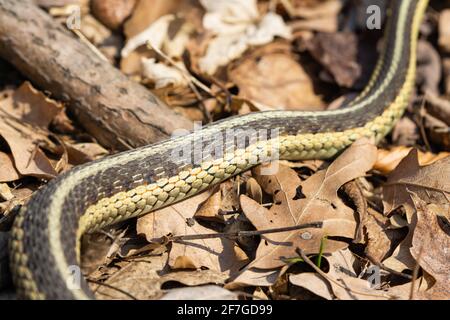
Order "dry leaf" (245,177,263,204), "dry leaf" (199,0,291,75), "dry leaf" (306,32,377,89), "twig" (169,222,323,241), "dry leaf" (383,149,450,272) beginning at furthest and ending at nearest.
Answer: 1. "dry leaf" (306,32,377,89)
2. "dry leaf" (199,0,291,75)
3. "dry leaf" (245,177,263,204)
4. "dry leaf" (383,149,450,272)
5. "twig" (169,222,323,241)

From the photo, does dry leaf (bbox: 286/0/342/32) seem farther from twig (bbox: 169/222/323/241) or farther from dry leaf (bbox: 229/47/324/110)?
twig (bbox: 169/222/323/241)

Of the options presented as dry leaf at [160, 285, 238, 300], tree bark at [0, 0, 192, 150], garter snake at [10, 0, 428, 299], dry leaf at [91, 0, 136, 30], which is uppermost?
dry leaf at [91, 0, 136, 30]

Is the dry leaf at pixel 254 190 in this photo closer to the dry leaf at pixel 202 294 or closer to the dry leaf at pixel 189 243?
the dry leaf at pixel 189 243

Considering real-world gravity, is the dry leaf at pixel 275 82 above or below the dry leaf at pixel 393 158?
above

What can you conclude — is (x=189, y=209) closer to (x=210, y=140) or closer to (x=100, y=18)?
(x=210, y=140)

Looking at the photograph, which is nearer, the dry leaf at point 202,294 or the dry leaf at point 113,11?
the dry leaf at point 202,294

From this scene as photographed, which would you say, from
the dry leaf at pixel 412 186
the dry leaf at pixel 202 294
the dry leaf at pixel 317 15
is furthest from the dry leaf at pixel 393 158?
the dry leaf at pixel 202 294

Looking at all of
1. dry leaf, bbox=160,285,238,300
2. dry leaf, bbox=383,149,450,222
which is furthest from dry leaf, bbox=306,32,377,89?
dry leaf, bbox=160,285,238,300
